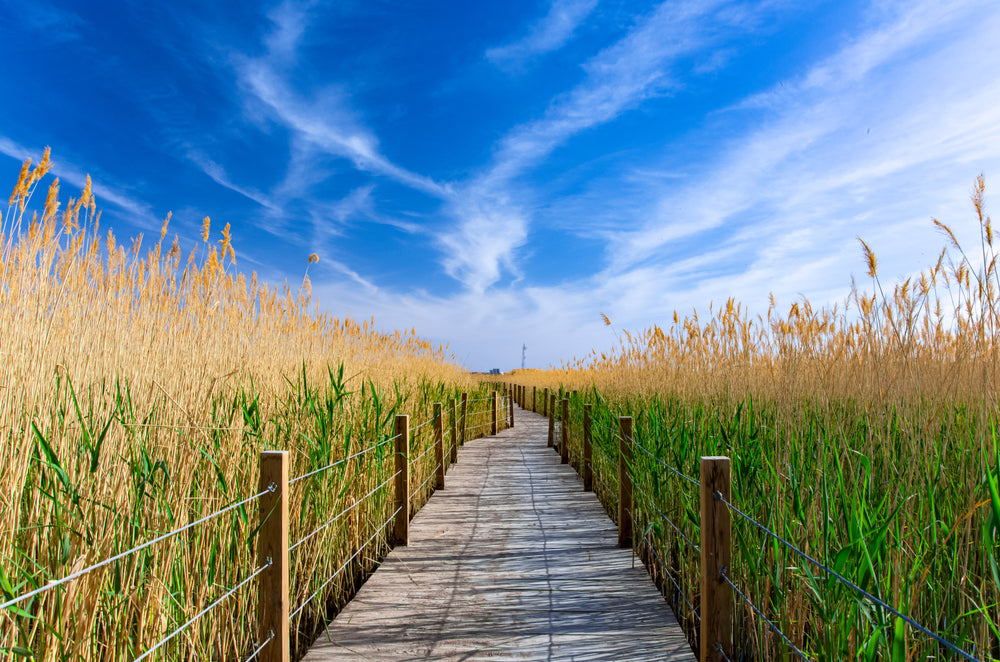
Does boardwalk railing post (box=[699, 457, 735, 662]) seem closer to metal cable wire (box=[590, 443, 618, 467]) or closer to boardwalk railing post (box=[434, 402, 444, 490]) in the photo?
A: metal cable wire (box=[590, 443, 618, 467])

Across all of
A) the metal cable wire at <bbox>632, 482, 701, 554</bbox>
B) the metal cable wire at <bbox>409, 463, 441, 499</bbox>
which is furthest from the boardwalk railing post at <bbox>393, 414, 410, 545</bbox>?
the metal cable wire at <bbox>632, 482, 701, 554</bbox>

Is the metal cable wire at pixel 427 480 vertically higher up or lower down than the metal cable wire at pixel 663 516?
lower down

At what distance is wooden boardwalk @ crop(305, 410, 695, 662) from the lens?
2416mm

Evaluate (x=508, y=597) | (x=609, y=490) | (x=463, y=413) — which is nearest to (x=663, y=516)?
(x=508, y=597)

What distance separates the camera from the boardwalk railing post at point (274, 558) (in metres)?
2.03

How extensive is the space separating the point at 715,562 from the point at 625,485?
1682 millimetres

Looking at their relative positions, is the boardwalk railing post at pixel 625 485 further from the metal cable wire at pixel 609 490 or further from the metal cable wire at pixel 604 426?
the metal cable wire at pixel 609 490

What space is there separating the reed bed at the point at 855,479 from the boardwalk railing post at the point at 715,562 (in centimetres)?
10

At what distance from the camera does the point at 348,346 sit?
6.01m

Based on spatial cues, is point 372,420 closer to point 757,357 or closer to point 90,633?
point 90,633

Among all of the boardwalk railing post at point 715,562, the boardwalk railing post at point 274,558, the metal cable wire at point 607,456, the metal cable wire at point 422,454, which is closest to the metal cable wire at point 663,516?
the boardwalk railing post at point 715,562

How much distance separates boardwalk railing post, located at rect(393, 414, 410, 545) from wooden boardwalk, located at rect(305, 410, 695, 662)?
0.40 ft

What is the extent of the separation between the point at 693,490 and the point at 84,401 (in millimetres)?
2880

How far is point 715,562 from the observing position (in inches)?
83.5
